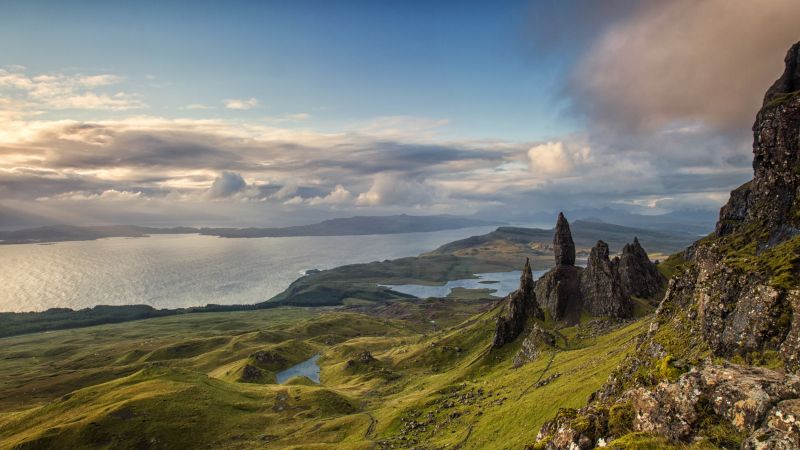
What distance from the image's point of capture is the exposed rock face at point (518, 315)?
6117 inches

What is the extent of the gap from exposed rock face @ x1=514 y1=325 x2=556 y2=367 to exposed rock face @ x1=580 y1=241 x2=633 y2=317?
2942 centimetres

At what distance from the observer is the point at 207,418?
12212cm

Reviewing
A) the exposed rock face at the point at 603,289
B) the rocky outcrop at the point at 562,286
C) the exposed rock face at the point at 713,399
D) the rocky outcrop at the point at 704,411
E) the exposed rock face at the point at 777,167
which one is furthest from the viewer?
the rocky outcrop at the point at 562,286

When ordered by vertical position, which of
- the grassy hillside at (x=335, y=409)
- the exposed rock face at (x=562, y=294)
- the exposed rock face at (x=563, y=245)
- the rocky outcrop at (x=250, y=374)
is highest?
the exposed rock face at (x=563, y=245)

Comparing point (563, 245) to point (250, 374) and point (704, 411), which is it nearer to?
point (250, 374)

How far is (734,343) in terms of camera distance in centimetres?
4603

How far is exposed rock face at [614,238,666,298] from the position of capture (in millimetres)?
169125

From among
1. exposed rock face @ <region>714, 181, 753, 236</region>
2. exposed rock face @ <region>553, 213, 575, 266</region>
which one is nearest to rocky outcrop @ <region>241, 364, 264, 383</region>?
exposed rock face @ <region>553, 213, 575, 266</region>

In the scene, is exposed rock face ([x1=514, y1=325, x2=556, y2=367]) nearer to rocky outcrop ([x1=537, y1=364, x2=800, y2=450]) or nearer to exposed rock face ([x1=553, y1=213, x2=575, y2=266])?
exposed rock face ([x1=553, y1=213, x2=575, y2=266])

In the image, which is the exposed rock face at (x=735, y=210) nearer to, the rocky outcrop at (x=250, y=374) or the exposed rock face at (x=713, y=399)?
the exposed rock face at (x=713, y=399)

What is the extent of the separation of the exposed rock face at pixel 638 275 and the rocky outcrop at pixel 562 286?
693 inches

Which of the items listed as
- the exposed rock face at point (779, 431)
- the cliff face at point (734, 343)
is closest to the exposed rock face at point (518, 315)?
the cliff face at point (734, 343)

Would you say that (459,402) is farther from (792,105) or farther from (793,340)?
(792,105)

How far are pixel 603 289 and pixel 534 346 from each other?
43717 millimetres
